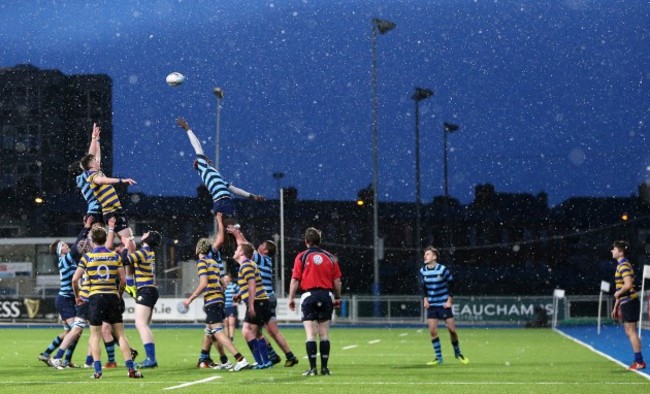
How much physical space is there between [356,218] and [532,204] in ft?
48.6

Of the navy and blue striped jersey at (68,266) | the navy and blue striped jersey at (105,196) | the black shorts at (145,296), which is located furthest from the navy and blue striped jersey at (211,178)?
the navy and blue striped jersey at (68,266)

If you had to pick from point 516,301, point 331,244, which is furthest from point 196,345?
point 331,244

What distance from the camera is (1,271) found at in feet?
186

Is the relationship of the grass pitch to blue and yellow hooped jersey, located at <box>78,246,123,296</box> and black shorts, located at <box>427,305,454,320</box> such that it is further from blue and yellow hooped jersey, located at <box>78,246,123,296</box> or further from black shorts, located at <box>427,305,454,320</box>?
blue and yellow hooped jersey, located at <box>78,246,123,296</box>

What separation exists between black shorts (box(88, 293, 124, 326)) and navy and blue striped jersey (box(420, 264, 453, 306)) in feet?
20.3

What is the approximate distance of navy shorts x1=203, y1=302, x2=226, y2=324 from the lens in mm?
16891

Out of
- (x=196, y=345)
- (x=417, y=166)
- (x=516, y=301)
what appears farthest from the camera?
(x=417, y=166)

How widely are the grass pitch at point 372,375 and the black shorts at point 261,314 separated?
2.65ft

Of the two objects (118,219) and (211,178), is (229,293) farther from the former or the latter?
(118,219)

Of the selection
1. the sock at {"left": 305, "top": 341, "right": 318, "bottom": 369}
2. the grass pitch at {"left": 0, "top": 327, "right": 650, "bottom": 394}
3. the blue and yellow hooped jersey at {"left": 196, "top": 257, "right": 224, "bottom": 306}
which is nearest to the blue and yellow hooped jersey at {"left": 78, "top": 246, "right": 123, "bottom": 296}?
the grass pitch at {"left": 0, "top": 327, "right": 650, "bottom": 394}

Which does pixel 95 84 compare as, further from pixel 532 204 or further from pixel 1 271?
pixel 1 271

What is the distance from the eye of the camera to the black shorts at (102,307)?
14812 millimetres

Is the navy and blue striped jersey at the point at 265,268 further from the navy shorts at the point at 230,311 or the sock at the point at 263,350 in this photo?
the navy shorts at the point at 230,311

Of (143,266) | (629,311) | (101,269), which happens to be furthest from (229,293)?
(629,311)
